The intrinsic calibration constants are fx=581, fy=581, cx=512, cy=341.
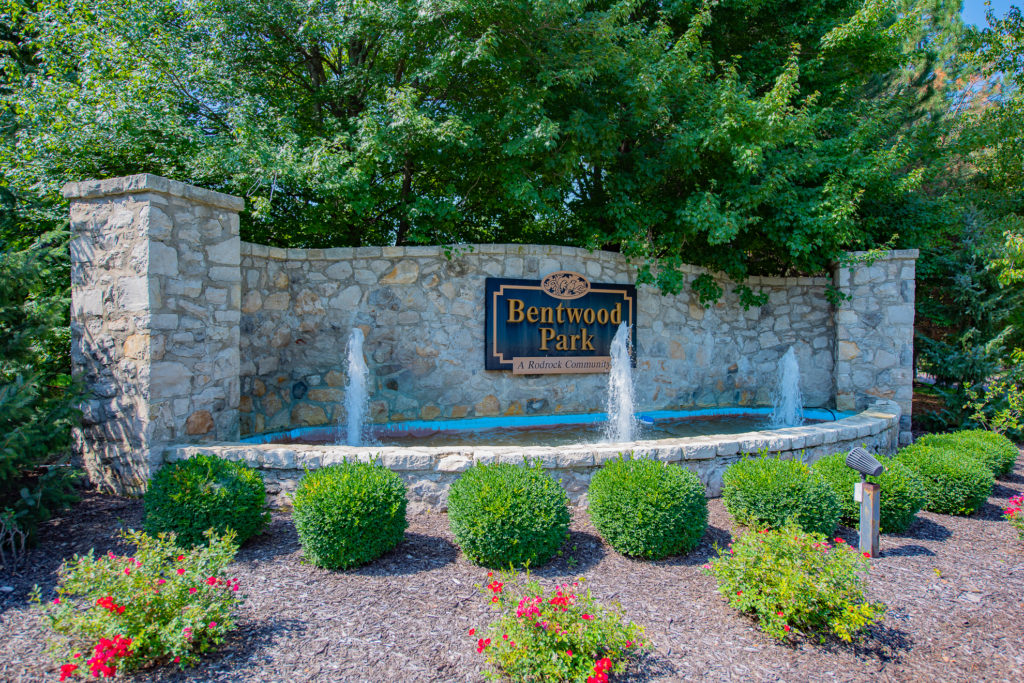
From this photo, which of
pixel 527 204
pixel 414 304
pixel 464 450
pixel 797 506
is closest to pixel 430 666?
pixel 464 450

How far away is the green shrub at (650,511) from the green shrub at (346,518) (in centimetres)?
136

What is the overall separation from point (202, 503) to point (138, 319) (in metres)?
1.77

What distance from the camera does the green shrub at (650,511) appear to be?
12.1 feet

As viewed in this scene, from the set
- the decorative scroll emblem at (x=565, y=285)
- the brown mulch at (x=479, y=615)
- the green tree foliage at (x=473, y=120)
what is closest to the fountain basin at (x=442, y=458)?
the brown mulch at (x=479, y=615)

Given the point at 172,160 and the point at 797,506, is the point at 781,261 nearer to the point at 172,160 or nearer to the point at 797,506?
the point at 797,506

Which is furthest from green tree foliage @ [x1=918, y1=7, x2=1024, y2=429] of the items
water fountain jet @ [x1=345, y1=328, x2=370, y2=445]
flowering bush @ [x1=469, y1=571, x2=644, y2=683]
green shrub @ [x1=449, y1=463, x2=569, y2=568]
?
water fountain jet @ [x1=345, y1=328, x2=370, y2=445]

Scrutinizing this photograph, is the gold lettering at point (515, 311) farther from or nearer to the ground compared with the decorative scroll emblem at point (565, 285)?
nearer to the ground

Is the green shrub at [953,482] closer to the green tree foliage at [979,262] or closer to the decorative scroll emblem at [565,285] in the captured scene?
the green tree foliage at [979,262]

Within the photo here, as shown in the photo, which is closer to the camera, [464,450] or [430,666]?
[430,666]

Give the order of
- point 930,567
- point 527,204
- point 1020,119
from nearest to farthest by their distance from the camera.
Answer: point 930,567 → point 527,204 → point 1020,119

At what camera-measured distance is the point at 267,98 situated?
7945 mm

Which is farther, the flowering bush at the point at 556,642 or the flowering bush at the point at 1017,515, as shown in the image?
the flowering bush at the point at 1017,515

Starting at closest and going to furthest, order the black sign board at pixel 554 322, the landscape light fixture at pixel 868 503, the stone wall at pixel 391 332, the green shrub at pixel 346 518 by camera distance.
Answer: the green shrub at pixel 346 518 < the landscape light fixture at pixel 868 503 < the stone wall at pixel 391 332 < the black sign board at pixel 554 322

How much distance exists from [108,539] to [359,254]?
387cm
